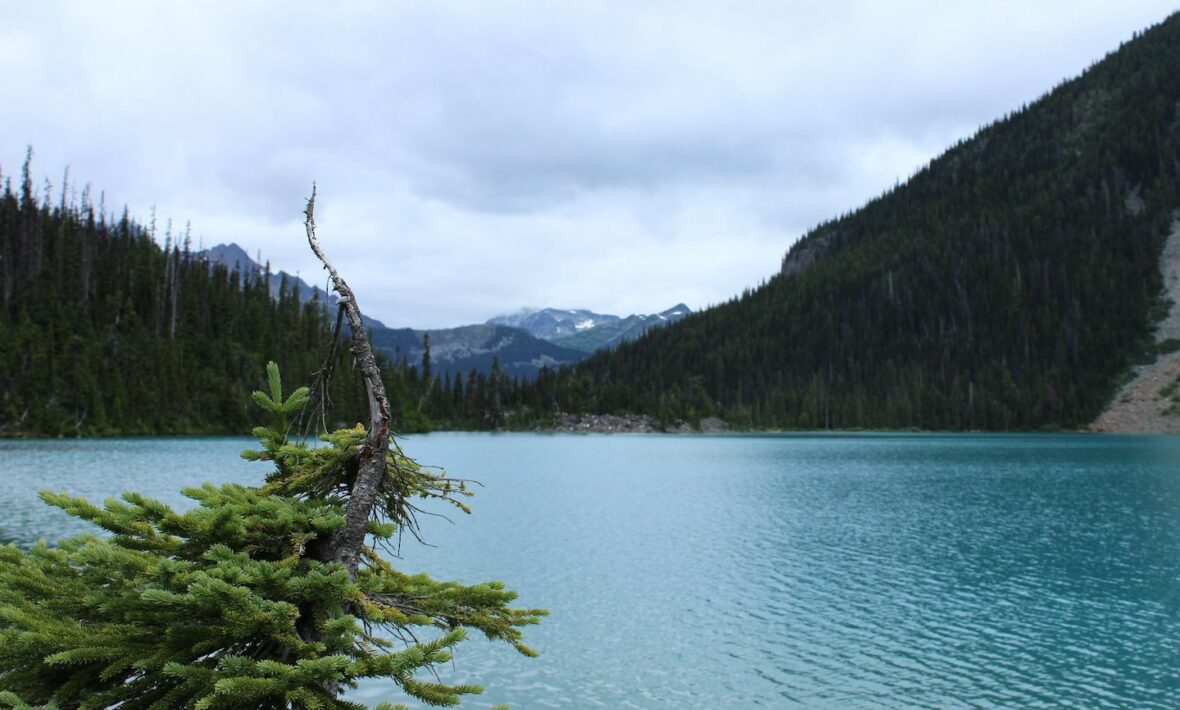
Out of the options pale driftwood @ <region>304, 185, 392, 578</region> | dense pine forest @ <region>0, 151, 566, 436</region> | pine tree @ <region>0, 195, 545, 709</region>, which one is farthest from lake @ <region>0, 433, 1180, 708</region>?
dense pine forest @ <region>0, 151, 566, 436</region>

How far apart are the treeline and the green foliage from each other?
117928 mm

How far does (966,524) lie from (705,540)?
57.5 feet

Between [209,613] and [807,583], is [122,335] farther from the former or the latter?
[209,613]

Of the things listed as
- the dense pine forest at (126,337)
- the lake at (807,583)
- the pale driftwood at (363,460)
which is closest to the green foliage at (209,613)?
the pale driftwood at (363,460)

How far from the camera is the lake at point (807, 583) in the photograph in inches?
800

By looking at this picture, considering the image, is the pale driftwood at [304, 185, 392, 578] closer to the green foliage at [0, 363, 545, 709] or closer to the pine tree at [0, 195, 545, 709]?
the pine tree at [0, 195, 545, 709]

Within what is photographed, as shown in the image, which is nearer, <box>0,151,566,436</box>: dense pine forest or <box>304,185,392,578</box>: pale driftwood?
<box>304,185,392,578</box>: pale driftwood

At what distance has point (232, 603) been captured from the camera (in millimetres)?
5344

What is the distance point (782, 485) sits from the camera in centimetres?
6831

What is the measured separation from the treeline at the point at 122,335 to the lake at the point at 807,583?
2594 inches

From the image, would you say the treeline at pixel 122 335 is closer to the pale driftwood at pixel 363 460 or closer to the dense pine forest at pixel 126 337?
the dense pine forest at pixel 126 337

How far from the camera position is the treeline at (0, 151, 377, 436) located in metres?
124

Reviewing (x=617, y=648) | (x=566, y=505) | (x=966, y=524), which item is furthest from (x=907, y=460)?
(x=617, y=648)

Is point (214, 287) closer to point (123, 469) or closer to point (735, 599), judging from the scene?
point (123, 469)
